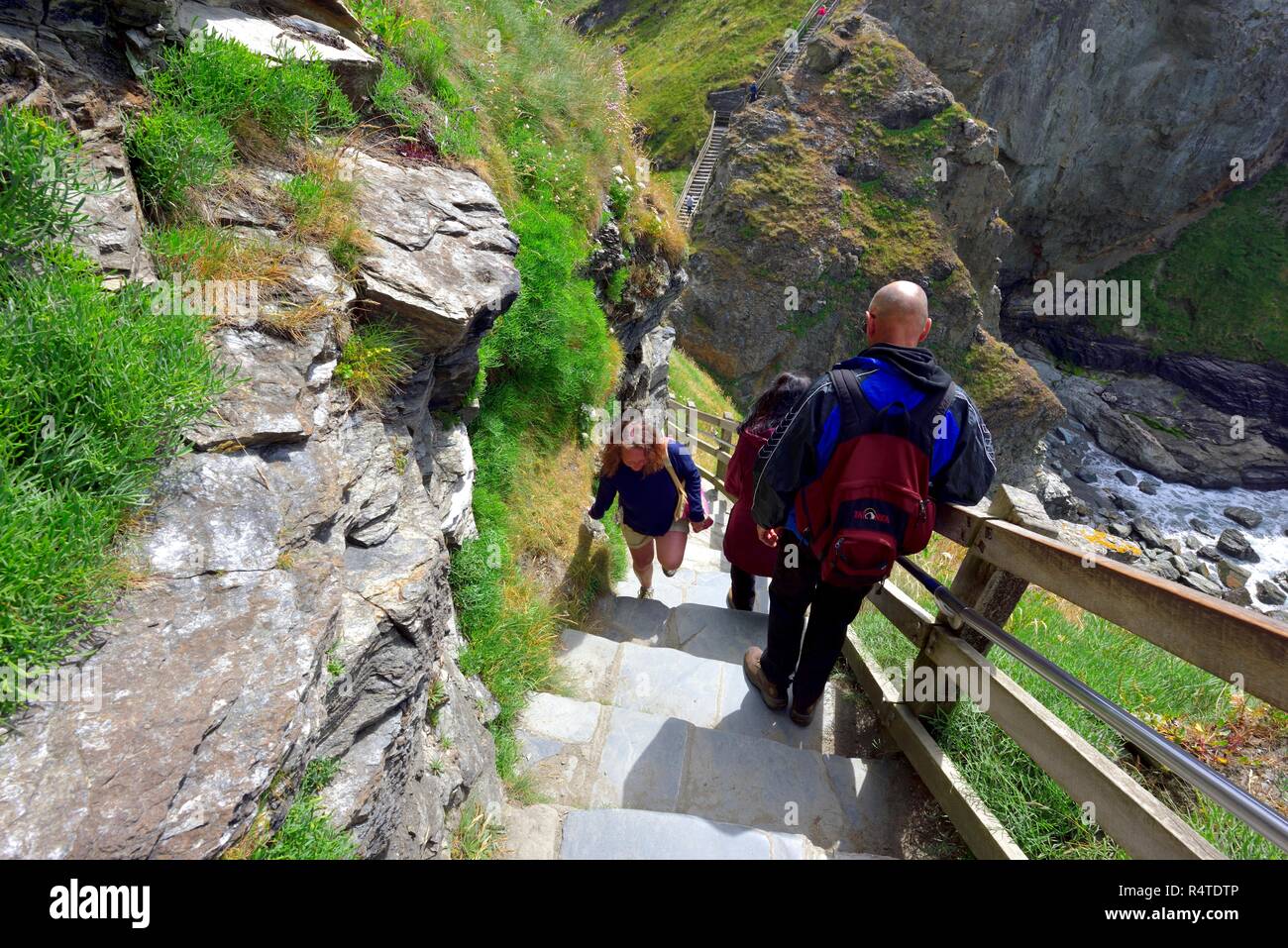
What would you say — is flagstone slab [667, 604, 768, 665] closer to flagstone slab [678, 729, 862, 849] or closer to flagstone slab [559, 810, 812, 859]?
flagstone slab [678, 729, 862, 849]

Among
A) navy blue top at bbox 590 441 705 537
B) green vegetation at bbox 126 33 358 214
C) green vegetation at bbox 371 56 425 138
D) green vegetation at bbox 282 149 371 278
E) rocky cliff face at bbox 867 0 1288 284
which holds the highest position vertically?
rocky cliff face at bbox 867 0 1288 284

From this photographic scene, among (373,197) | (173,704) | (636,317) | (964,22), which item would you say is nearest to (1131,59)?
(964,22)

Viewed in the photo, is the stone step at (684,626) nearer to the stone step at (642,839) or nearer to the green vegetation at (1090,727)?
the green vegetation at (1090,727)

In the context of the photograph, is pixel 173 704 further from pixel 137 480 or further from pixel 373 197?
pixel 373 197

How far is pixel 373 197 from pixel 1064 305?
187ft

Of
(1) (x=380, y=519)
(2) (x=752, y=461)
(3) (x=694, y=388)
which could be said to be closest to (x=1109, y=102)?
(3) (x=694, y=388)

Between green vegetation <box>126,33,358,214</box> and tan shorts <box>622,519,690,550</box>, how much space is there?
12.8 feet

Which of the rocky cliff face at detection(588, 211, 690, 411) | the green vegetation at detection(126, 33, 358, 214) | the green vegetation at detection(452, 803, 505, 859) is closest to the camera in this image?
the green vegetation at detection(452, 803, 505, 859)

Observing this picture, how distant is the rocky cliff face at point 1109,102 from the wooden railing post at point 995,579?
44.7 m

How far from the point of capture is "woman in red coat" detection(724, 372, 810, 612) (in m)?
3.73

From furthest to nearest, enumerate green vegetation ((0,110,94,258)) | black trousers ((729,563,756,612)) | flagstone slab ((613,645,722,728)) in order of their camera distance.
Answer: black trousers ((729,563,756,612)) → flagstone slab ((613,645,722,728)) → green vegetation ((0,110,94,258))

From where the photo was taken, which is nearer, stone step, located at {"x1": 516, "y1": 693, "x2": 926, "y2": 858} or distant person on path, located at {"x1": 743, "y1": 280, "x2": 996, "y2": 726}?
distant person on path, located at {"x1": 743, "y1": 280, "x2": 996, "y2": 726}

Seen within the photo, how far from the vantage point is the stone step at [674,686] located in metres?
3.78

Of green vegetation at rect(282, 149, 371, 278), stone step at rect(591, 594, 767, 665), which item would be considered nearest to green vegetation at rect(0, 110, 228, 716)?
green vegetation at rect(282, 149, 371, 278)
